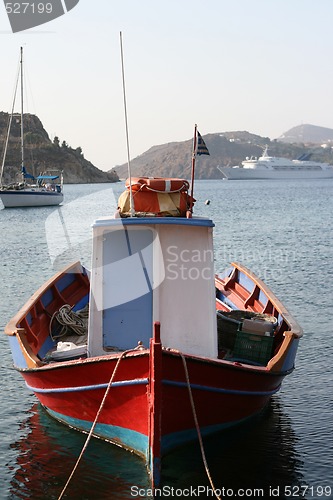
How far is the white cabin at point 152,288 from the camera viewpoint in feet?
38.2

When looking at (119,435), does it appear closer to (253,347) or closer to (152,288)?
(152,288)

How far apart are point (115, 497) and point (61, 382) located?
6.46 feet

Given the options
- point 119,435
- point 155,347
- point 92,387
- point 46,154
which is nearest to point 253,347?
point 119,435

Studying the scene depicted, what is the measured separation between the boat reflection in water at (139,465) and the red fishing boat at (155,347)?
0.24 m

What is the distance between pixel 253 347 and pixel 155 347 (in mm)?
3406

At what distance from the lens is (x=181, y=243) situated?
38.5ft

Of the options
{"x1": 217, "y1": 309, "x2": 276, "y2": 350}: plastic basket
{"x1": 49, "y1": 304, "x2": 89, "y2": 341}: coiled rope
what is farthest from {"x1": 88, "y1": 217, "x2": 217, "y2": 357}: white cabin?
{"x1": 49, "y1": 304, "x2": 89, "y2": 341}: coiled rope

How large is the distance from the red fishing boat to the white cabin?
16mm

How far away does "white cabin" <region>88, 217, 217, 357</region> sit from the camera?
11633mm

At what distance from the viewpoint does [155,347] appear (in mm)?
9555

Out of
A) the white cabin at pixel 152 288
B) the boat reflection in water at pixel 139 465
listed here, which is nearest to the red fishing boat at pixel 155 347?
the white cabin at pixel 152 288

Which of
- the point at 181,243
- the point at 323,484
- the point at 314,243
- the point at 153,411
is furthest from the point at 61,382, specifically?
the point at 314,243

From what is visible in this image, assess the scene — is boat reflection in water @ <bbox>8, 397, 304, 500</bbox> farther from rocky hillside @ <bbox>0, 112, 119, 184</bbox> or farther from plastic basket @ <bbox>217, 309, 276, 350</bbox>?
rocky hillside @ <bbox>0, 112, 119, 184</bbox>

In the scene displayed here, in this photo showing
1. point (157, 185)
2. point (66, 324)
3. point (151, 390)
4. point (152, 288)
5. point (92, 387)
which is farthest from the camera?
point (66, 324)
